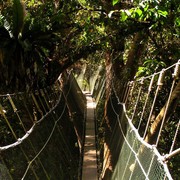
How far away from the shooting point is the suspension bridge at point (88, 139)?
287 centimetres

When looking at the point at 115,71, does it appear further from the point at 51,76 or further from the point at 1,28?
the point at 1,28

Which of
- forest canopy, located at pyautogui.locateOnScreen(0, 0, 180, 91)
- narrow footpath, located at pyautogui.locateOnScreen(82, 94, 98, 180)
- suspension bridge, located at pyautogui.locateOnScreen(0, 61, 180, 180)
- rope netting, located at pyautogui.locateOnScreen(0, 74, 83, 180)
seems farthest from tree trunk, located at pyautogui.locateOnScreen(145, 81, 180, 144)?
narrow footpath, located at pyautogui.locateOnScreen(82, 94, 98, 180)

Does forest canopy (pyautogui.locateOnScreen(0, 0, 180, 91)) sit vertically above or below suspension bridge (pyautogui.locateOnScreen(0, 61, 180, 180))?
above

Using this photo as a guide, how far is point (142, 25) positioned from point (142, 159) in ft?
6.23

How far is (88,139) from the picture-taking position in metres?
7.14

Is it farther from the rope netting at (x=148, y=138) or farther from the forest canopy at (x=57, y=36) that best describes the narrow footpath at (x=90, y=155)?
the forest canopy at (x=57, y=36)

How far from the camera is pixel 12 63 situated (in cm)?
487

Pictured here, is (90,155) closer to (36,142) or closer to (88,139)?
(88,139)

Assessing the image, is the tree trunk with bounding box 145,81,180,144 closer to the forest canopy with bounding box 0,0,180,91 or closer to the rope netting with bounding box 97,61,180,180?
the rope netting with bounding box 97,61,180,180

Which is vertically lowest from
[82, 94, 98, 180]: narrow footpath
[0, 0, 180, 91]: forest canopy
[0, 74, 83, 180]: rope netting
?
[82, 94, 98, 180]: narrow footpath

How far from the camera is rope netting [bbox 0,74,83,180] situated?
10.1 feet

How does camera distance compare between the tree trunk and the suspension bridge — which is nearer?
the suspension bridge

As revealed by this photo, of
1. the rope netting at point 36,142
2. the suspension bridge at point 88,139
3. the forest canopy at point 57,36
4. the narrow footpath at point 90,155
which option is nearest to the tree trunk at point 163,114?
the suspension bridge at point 88,139

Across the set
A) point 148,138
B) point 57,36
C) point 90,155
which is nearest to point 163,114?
point 148,138
